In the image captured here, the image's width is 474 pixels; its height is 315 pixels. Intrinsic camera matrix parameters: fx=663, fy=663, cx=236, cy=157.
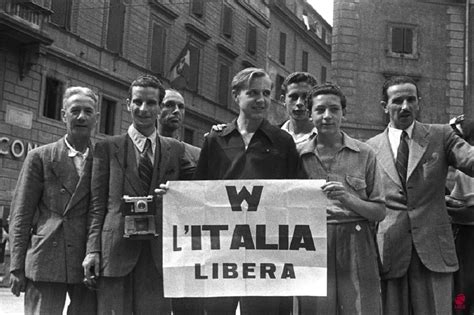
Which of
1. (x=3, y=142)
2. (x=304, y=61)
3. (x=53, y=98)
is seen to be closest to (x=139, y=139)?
(x=3, y=142)

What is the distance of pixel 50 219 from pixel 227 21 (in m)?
27.5

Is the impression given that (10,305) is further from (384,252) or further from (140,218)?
(384,252)

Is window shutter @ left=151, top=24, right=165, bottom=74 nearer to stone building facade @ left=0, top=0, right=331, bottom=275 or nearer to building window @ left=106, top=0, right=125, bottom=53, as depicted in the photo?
stone building facade @ left=0, top=0, right=331, bottom=275

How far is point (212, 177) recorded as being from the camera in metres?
4.40

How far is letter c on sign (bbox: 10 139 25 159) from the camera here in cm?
1826

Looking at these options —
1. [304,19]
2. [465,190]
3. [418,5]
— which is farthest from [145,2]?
[304,19]

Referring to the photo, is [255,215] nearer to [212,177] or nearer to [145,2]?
[212,177]

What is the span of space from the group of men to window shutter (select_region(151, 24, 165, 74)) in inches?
846

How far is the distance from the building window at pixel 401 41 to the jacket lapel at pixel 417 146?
2343 cm

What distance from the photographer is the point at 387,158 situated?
15.2 ft

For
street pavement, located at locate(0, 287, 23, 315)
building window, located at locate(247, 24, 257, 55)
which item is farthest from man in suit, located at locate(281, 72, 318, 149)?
building window, located at locate(247, 24, 257, 55)

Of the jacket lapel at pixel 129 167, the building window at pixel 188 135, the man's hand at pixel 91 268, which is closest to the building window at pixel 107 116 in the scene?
the building window at pixel 188 135

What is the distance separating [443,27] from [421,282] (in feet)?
81.8

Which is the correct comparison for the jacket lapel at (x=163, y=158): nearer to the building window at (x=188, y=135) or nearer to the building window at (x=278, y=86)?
the building window at (x=188, y=135)
